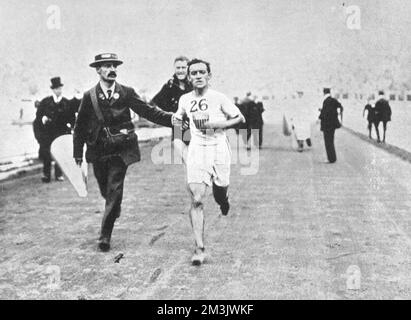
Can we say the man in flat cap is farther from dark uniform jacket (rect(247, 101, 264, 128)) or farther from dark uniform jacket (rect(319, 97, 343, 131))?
dark uniform jacket (rect(247, 101, 264, 128))

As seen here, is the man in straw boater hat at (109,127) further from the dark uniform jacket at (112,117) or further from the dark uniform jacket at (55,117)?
the dark uniform jacket at (55,117)

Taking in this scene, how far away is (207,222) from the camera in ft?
26.8

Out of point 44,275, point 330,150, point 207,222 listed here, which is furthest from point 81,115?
point 330,150

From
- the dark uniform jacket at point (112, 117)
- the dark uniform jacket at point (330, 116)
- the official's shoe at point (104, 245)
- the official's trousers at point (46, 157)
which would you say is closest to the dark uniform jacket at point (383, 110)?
the dark uniform jacket at point (330, 116)

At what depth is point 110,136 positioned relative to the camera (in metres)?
6.57

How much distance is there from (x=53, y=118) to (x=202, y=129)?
6.76 m

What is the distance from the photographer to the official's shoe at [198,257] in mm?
5906

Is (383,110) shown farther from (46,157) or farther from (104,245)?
(104,245)

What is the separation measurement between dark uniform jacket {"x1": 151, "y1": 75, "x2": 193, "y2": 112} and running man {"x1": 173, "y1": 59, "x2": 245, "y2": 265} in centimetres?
180

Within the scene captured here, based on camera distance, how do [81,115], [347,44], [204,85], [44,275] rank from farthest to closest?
1. [347,44]
2. [81,115]
3. [204,85]
4. [44,275]

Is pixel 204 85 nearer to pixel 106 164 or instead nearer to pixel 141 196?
pixel 106 164

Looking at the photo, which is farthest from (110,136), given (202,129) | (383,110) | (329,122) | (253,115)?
(383,110)

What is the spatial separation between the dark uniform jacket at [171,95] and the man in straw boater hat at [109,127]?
1285 millimetres

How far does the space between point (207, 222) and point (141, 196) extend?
2715 mm
